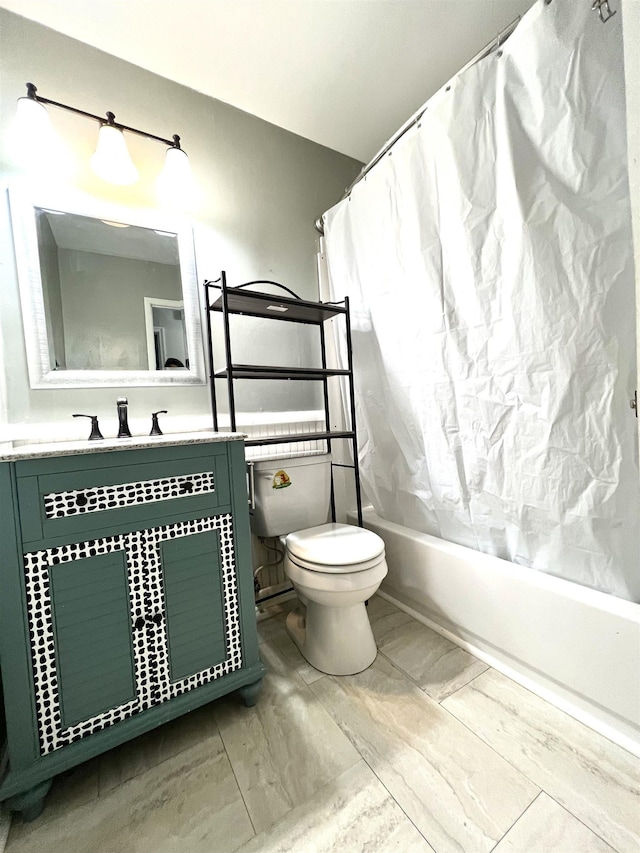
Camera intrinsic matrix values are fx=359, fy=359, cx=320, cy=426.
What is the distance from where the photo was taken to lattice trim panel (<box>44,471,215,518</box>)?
2.88 ft

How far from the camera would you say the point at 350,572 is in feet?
3.85

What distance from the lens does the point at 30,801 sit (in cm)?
84

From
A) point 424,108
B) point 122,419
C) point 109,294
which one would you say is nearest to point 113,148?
point 109,294

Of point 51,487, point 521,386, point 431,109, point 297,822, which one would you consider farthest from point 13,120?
point 297,822

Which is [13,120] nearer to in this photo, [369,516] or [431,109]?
[431,109]

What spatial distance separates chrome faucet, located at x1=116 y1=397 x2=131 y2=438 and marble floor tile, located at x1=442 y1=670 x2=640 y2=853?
1.39 metres

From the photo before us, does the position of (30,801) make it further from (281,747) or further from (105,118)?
(105,118)

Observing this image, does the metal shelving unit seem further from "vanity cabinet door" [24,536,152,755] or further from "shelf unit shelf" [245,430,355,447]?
"vanity cabinet door" [24,536,152,755]

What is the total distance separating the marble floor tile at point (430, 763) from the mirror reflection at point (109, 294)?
140cm

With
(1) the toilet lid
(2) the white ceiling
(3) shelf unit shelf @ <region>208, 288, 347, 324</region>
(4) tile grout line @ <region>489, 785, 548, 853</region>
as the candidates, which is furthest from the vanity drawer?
(2) the white ceiling

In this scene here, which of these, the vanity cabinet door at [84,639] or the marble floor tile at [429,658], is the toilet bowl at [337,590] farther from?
the vanity cabinet door at [84,639]

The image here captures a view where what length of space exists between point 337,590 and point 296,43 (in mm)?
2050

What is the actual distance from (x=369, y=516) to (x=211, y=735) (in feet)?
3.40

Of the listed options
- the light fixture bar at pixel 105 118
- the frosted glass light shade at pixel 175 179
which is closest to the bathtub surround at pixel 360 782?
the frosted glass light shade at pixel 175 179
